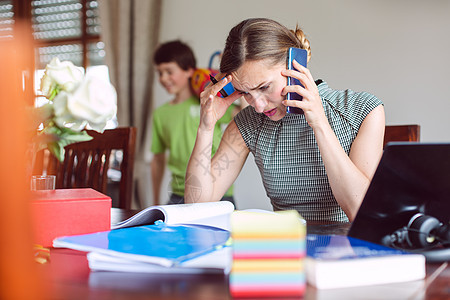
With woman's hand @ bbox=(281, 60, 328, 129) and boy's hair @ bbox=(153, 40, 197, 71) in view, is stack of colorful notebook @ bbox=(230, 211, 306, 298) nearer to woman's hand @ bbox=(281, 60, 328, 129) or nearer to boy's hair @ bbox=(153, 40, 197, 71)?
woman's hand @ bbox=(281, 60, 328, 129)

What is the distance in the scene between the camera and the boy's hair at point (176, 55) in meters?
2.71

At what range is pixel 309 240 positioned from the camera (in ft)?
2.37

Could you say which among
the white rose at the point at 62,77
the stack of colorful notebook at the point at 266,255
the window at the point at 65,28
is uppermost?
the window at the point at 65,28

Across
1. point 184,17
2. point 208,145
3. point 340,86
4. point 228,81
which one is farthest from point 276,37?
point 184,17

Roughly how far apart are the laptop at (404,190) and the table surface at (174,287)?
0.09 meters

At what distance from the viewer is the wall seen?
250 cm

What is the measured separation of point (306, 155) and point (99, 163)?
30.0 inches

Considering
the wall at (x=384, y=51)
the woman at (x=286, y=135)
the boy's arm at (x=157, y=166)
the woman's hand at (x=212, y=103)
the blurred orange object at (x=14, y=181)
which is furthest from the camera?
the boy's arm at (x=157, y=166)

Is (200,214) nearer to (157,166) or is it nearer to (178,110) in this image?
(178,110)

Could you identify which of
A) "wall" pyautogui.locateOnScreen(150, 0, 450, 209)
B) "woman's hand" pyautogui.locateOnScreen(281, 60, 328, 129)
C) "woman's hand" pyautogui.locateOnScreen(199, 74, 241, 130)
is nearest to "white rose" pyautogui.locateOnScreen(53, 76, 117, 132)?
"woman's hand" pyautogui.locateOnScreen(281, 60, 328, 129)

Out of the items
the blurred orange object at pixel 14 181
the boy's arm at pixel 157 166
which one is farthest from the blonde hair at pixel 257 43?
the boy's arm at pixel 157 166

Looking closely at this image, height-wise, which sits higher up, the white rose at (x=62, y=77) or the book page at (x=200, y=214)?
the white rose at (x=62, y=77)

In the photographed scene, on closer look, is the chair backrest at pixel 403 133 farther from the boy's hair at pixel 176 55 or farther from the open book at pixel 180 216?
the boy's hair at pixel 176 55

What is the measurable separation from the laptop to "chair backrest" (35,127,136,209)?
106 centimetres
